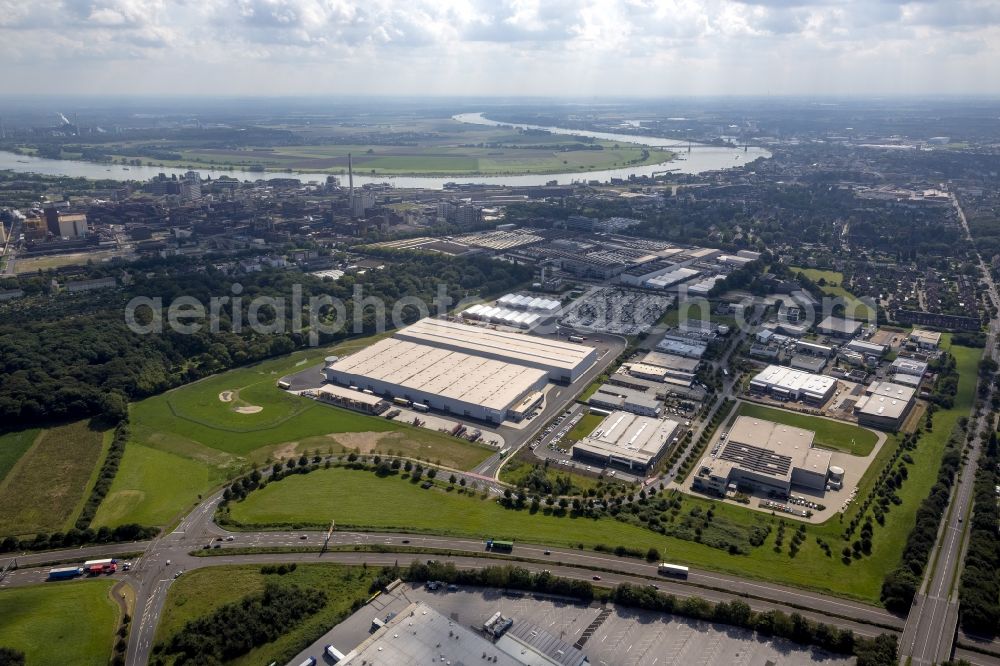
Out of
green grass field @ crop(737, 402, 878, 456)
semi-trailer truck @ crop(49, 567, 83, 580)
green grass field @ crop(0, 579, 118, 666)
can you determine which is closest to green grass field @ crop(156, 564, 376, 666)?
green grass field @ crop(0, 579, 118, 666)

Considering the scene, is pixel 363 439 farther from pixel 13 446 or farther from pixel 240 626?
pixel 13 446

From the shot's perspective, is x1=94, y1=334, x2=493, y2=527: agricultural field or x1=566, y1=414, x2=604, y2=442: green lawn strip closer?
x1=94, y1=334, x2=493, y2=527: agricultural field

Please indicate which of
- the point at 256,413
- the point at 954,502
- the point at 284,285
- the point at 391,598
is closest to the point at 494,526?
the point at 391,598

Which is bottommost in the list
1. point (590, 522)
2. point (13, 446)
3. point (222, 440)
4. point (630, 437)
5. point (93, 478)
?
point (590, 522)

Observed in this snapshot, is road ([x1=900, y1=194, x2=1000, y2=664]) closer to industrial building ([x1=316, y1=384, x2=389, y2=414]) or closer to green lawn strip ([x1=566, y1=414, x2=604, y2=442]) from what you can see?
green lawn strip ([x1=566, y1=414, x2=604, y2=442])

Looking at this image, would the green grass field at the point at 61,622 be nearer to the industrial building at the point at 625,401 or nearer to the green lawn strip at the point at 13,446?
the green lawn strip at the point at 13,446

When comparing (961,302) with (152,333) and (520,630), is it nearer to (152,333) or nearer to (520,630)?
(520,630)

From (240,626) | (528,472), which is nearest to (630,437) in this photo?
(528,472)
